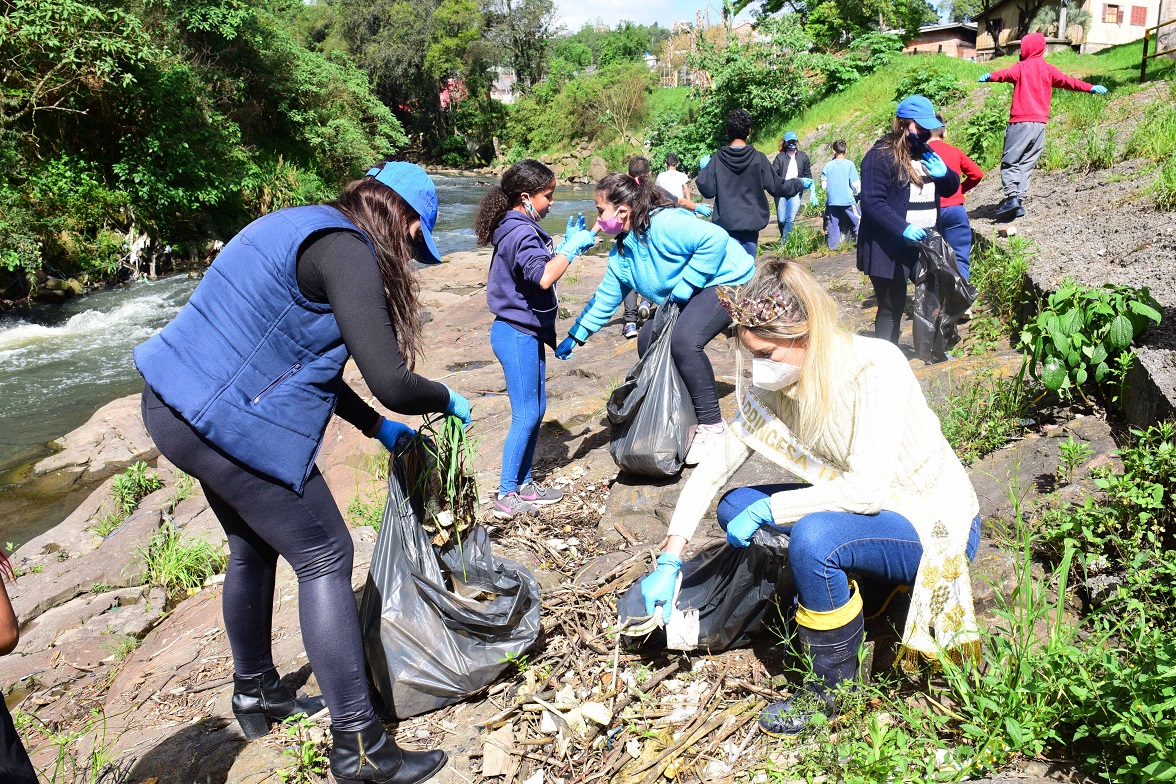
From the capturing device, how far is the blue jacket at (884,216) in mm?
4602

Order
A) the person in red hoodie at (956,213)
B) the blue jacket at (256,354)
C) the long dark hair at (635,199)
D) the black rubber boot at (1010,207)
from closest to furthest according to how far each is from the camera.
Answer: the blue jacket at (256,354) < the long dark hair at (635,199) < the person in red hoodie at (956,213) < the black rubber boot at (1010,207)

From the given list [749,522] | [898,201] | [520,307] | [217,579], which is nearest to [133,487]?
[217,579]

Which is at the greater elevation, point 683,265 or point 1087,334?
point 683,265

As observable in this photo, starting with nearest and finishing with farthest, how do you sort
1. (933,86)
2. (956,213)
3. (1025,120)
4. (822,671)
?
1. (822,671)
2. (956,213)
3. (1025,120)
4. (933,86)

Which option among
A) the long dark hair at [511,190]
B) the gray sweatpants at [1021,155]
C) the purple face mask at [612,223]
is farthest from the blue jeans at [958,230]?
the long dark hair at [511,190]

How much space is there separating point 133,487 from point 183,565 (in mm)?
2117

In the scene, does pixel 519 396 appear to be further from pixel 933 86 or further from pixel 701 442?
pixel 933 86

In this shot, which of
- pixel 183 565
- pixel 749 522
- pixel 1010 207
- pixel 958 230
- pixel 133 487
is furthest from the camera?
pixel 1010 207

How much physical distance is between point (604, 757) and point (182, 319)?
163cm

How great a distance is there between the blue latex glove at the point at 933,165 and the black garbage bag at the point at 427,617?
3722 mm

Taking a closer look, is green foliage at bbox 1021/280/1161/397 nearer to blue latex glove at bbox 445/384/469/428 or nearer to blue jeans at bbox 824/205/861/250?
blue latex glove at bbox 445/384/469/428

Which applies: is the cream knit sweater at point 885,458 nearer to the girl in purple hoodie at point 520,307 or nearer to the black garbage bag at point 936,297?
the girl in purple hoodie at point 520,307

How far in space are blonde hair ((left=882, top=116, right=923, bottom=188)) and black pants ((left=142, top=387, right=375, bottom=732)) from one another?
3.87 m

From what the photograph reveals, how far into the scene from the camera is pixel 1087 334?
11.3 ft
